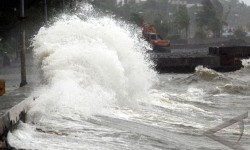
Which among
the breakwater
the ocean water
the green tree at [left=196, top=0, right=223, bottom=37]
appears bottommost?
the breakwater

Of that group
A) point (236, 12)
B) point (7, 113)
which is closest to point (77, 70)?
point (7, 113)

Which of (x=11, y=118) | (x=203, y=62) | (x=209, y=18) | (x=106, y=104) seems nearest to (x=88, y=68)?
(x=106, y=104)

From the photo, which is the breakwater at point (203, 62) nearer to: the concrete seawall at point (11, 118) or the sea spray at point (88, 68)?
the sea spray at point (88, 68)

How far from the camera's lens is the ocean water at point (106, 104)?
30.2 ft

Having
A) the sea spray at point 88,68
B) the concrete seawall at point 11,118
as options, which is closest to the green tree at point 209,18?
the sea spray at point 88,68

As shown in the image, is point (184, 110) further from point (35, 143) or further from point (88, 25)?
point (35, 143)

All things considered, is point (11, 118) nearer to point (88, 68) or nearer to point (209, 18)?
point (88, 68)

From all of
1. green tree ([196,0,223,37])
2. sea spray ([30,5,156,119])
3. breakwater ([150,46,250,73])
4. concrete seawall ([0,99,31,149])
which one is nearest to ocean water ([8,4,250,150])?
sea spray ([30,5,156,119])

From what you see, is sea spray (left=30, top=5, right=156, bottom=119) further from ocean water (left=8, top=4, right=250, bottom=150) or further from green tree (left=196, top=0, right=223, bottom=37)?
green tree (left=196, top=0, right=223, bottom=37)

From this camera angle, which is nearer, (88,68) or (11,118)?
(11,118)

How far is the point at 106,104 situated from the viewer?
14.0 m

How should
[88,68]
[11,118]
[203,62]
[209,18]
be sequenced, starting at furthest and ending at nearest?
[209,18], [203,62], [88,68], [11,118]

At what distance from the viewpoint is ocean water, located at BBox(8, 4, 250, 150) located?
9.22 metres

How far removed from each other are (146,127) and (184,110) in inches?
177
